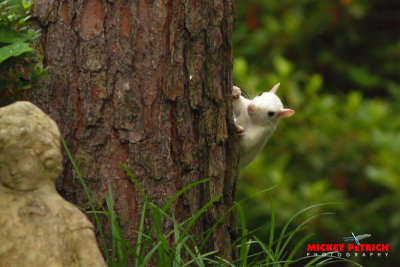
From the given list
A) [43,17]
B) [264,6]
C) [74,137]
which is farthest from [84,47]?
[264,6]

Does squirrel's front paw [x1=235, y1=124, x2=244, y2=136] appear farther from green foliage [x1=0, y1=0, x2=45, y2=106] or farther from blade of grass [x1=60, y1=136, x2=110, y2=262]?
green foliage [x1=0, y1=0, x2=45, y2=106]

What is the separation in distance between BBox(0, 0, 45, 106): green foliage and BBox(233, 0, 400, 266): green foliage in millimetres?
2098

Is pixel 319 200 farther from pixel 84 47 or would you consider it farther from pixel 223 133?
pixel 84 47

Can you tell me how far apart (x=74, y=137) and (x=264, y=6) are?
333cm

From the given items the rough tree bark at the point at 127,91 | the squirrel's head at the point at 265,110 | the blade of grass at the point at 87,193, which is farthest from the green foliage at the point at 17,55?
the squirrel's head at the point at 265,110

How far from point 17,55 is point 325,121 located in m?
3.17

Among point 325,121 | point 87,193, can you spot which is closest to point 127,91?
point 87,193

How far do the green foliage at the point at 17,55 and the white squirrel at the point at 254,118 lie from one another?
1.05m

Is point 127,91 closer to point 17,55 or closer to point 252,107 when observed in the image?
point 17,55

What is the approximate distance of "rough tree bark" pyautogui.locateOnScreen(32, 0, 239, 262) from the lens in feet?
8.49

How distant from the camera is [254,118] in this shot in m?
3.17

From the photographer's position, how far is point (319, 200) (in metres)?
4.77

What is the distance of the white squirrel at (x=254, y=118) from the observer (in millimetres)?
3141

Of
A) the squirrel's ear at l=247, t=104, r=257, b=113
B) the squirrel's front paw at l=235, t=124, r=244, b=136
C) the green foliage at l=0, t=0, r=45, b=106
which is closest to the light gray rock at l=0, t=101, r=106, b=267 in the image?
the green foliage at l=0, t=0, r=45, b=106
